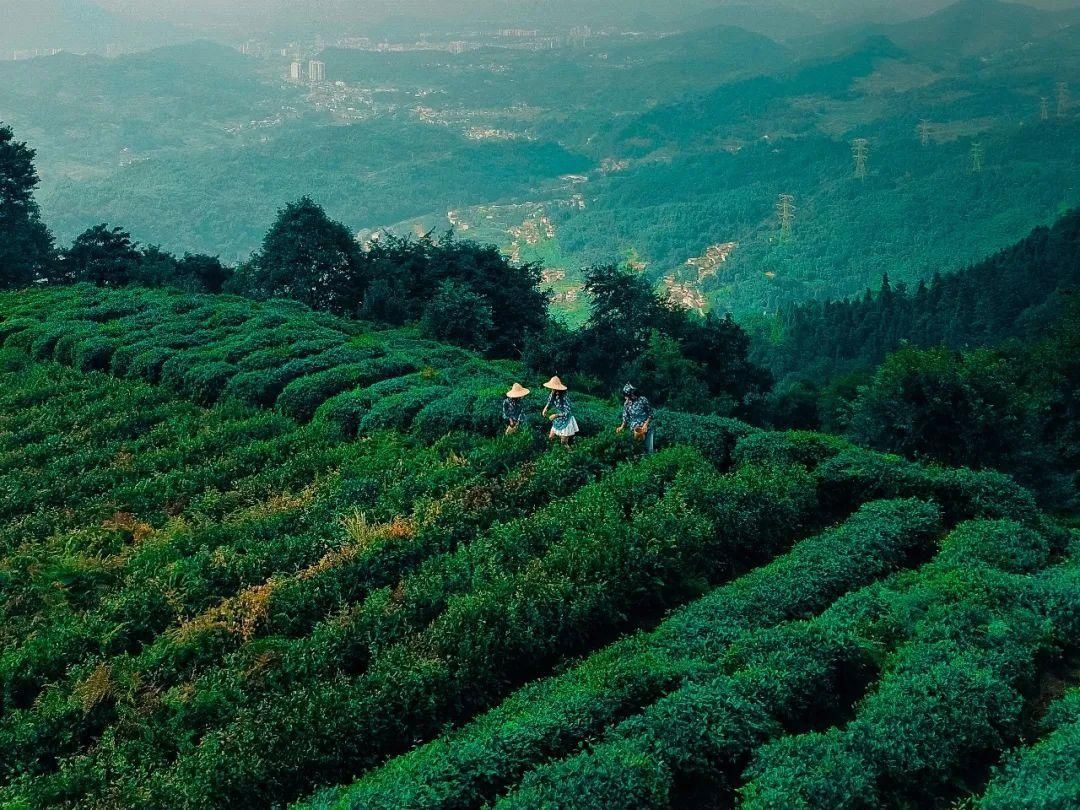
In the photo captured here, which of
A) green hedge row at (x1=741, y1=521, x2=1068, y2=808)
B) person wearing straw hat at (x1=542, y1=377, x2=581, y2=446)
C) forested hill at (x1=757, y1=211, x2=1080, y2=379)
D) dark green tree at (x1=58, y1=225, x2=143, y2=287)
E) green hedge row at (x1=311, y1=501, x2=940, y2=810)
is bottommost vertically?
forested hill at (x1=757, y1=211, x2=1080, y2=379)

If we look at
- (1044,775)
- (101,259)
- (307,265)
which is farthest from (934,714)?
(101,259)

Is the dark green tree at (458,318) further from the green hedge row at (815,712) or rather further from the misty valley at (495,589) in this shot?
the green hedge row at (815,712)

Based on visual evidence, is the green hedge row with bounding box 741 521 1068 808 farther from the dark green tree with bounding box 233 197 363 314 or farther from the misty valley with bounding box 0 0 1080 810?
the dark green tree with bounding box 233 197 363 314

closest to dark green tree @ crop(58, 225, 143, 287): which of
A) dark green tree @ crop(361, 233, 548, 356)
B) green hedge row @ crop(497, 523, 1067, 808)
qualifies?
dark green tree @ crop(361, 233, 548, 356)

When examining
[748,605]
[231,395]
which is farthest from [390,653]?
[231,395]

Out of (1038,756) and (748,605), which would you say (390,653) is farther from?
(1038,756)
